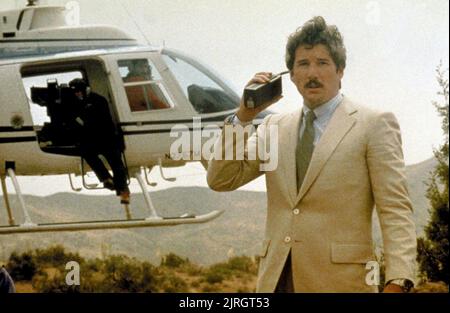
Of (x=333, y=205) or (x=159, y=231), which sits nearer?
(x=333, y=205)

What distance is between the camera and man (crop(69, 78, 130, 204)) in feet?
10.9

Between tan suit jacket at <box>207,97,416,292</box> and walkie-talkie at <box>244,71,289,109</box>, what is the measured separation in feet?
0.34

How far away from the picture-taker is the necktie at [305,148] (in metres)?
1.65

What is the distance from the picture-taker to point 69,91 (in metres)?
3.31

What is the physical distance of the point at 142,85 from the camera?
11.4ft

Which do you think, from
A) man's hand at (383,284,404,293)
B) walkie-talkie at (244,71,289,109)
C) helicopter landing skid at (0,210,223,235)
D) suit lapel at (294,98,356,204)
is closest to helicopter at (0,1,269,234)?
helicopter landing skid at (0,210,223,235)

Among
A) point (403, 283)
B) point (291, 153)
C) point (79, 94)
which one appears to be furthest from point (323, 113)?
point (79, 94)

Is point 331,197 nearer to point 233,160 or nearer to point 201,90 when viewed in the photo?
point 233,160

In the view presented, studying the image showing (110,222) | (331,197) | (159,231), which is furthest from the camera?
(159,231)

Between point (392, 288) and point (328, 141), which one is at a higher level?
point (328, 141)

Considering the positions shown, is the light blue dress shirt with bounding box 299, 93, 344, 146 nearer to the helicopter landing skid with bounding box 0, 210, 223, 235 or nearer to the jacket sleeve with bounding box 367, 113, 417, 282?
the jacket sleeve with bounding box 367, 113, 417, 282

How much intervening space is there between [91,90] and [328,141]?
1.92m

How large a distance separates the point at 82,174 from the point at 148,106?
16.4 inches

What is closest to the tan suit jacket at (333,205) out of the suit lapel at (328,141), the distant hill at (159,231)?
the suit lapel at (328,141)
